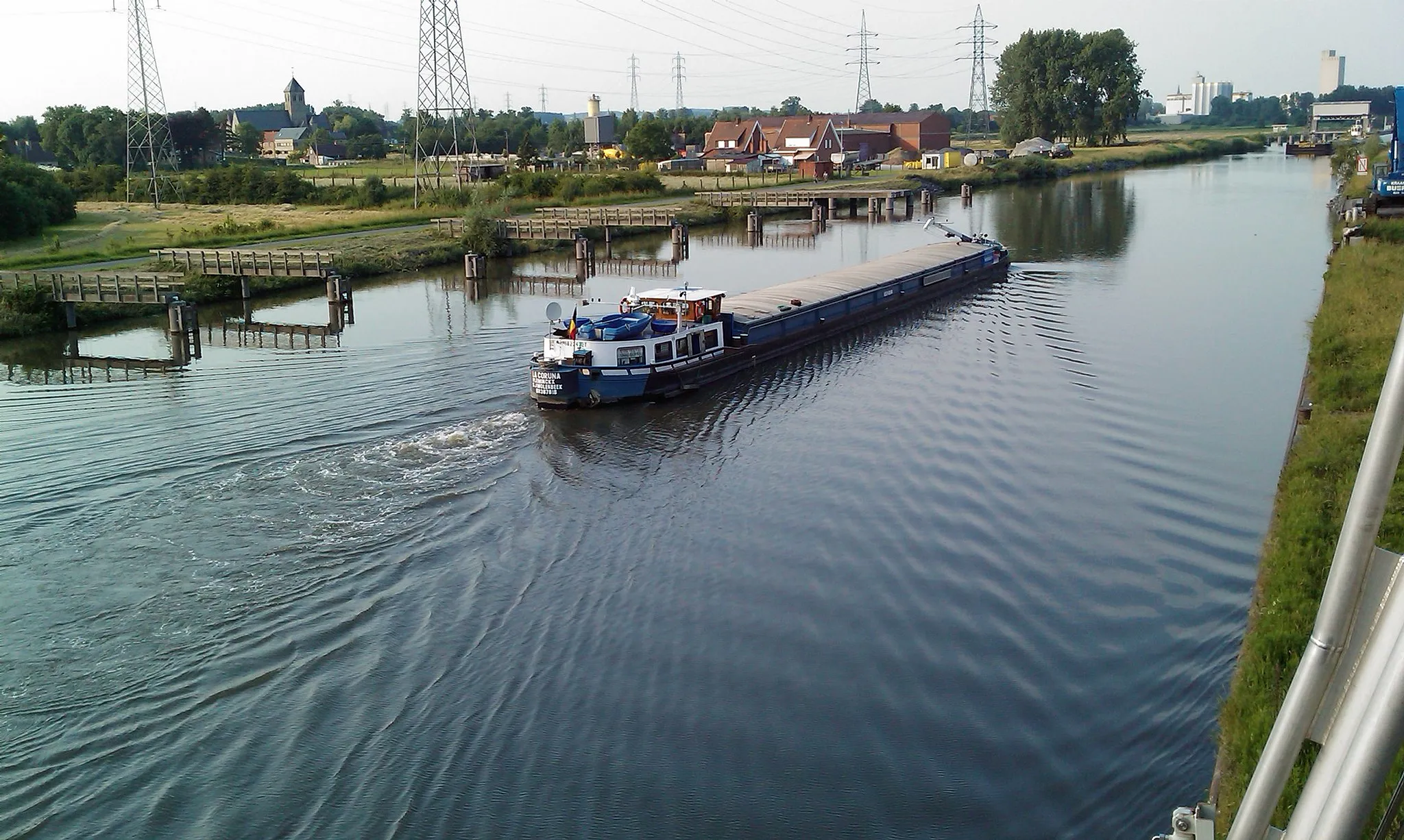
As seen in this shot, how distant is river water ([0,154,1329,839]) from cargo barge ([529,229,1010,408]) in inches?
30.4

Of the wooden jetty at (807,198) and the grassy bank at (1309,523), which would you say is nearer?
the grassy bank at (1309,523)

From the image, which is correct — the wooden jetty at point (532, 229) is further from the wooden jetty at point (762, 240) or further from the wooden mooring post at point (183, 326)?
the wooden mooring post at point (183, 326)

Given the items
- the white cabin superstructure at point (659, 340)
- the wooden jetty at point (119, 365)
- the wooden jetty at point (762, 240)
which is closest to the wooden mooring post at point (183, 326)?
the wooden jetty at point (119, 365)

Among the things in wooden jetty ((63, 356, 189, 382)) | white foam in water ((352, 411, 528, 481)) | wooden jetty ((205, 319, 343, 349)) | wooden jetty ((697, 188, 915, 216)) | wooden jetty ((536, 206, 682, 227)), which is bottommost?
white foam in water ((352, 411, 528, 481))

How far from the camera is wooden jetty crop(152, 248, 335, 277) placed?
136ft

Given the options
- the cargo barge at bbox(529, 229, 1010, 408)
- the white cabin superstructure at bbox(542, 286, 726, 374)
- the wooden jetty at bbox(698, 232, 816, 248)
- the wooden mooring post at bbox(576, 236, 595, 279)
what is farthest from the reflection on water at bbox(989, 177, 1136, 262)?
the white cabin superstructure at bbox(542, 286, 726, 374)

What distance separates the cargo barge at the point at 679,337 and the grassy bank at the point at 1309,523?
13439mm

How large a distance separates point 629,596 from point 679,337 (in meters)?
12.1

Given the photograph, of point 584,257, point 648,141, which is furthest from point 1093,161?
point 584,257

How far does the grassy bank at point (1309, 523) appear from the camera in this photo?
1061 centimetres

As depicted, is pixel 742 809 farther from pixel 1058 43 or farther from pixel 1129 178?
pixel 1058 43

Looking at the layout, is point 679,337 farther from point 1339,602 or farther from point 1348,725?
point 1348,725

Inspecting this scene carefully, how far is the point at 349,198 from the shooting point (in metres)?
72.7

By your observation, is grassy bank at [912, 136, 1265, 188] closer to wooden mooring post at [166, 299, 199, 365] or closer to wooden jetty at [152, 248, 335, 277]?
wooden jetty at [152, 248, 335, 277]
